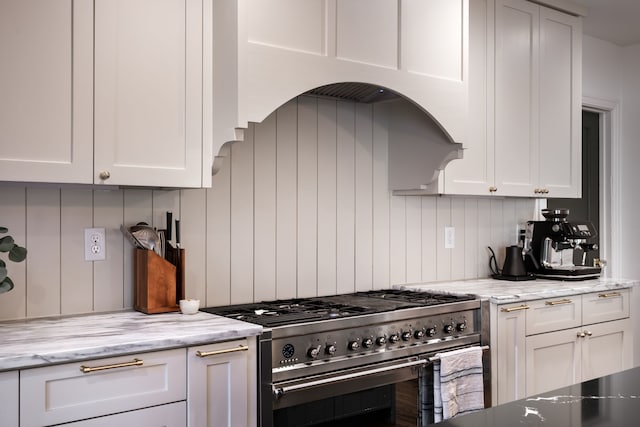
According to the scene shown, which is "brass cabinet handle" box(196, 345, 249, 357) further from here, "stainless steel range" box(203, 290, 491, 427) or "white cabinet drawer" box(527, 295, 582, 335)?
"white cabinet drawer" box(527, 295, 582, 335)

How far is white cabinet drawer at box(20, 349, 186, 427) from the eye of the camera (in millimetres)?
1717

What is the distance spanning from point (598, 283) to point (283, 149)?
6.55 feet

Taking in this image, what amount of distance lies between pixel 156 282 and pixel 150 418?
0.58 m

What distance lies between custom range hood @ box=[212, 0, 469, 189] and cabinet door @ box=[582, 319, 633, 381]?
1.31 metres

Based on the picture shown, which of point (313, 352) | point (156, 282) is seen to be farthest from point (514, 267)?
point (156, 282)

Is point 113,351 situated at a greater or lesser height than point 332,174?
lesser

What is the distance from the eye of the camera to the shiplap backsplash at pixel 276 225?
2303 millimetres

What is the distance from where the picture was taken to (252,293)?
280cm

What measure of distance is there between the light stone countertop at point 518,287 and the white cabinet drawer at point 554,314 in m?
0.04

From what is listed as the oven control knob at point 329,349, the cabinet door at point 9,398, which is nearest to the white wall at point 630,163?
the oven control knob at point 329,349

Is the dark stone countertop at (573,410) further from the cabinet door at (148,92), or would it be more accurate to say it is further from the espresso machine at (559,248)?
the espresso machine at (559,248)

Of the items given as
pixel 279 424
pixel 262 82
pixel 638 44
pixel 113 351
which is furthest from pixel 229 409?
pixel 638 44

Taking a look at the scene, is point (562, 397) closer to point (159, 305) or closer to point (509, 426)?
point (509, 426)

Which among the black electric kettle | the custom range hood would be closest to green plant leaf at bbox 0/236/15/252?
the custom range hood
